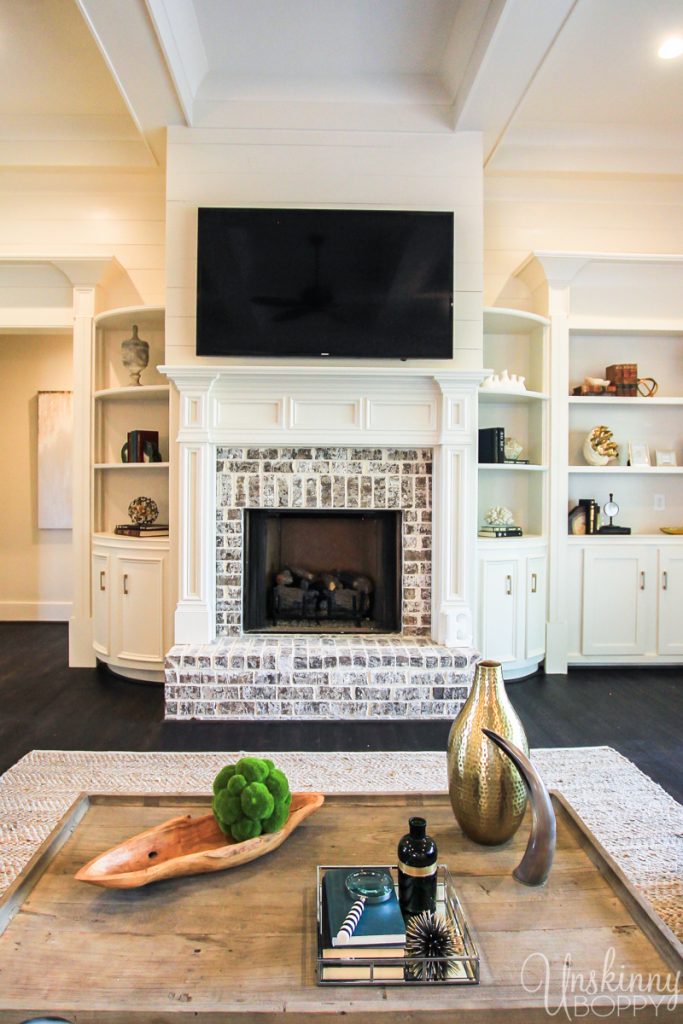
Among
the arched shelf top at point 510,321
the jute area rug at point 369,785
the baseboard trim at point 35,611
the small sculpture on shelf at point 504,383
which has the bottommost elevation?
the jute area rug at point 369,785

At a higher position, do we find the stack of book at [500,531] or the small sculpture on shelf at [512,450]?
the small sculpture on shelf at [512,450]

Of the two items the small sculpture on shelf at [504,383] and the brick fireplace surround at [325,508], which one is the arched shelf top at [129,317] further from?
the small sculpture on shelf at [504,383]

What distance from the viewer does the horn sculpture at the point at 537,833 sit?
3.86 feet

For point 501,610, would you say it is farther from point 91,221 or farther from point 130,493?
point 91,221

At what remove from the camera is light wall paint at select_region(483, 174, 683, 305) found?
13.4 ft

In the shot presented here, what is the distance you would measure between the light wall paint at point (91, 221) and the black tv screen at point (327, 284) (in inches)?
32.2

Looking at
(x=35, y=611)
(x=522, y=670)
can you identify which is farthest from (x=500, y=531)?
(x=35, y=611)

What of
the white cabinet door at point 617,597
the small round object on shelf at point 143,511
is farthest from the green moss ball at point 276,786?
the white cabinet door at point 617,597

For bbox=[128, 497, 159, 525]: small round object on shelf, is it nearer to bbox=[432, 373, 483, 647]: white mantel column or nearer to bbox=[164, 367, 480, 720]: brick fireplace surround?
bbox=[164, 367, 480, 720]: brick fireplace surround

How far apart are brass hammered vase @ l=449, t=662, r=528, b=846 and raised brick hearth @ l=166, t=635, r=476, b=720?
1.89 metres

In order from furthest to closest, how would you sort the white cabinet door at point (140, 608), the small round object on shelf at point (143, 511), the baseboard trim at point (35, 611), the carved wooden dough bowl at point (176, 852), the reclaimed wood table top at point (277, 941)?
the baseboard trim at point (35, 611), the small round object on shelf at point (143, 511), the white cabinet door at point (140, 608), the carved wooden dough bowl at point (176, 852), the reclaimed wood table top at point (277, 941)

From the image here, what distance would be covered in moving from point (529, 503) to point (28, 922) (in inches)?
142

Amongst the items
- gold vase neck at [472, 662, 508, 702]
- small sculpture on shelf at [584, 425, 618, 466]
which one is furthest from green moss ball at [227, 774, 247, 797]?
small sculpture on shelf at [584, 425, 618, 466]

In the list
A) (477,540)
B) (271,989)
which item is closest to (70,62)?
(477,540)
